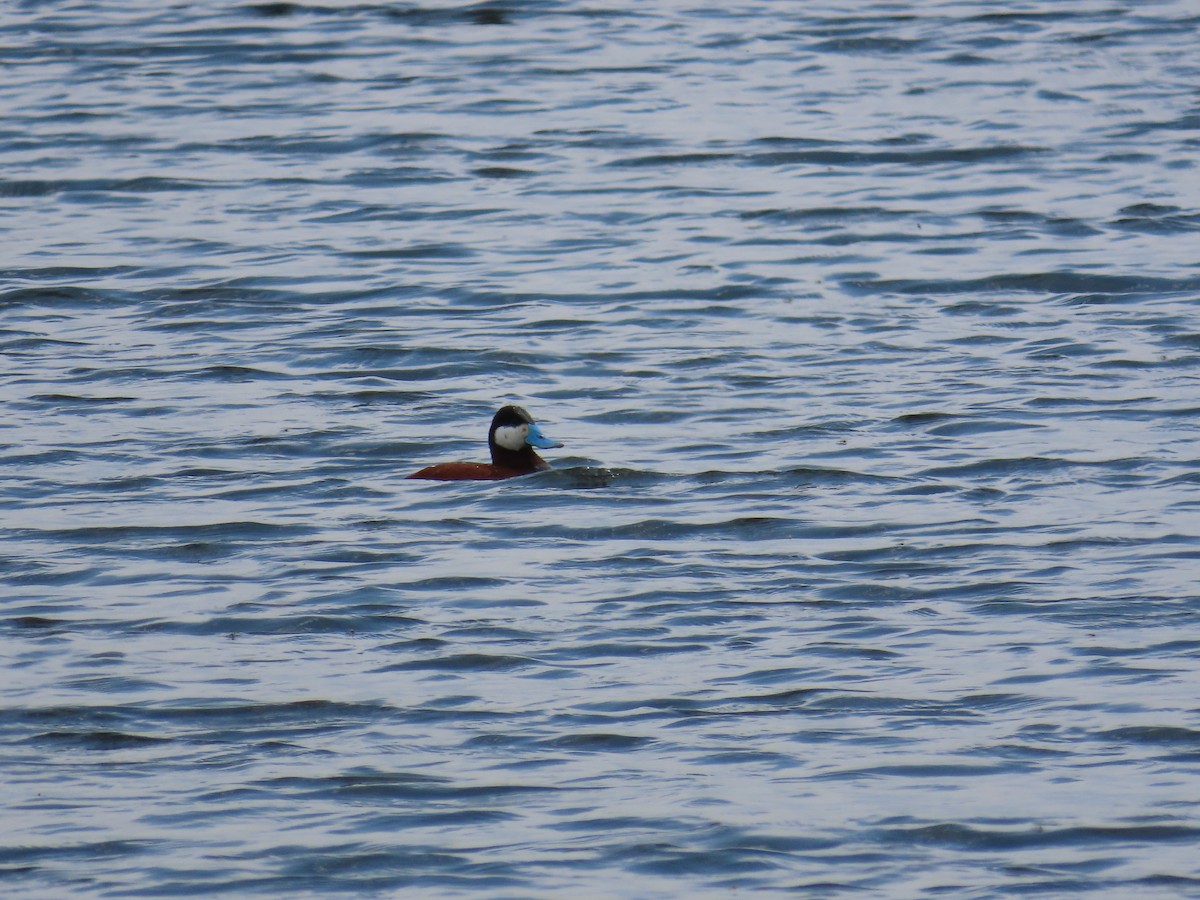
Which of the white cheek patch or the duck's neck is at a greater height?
the white cheek patch

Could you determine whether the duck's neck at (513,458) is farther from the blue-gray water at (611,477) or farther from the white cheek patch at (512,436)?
the blue-gray water at (611,477)

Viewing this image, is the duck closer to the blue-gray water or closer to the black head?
the black head

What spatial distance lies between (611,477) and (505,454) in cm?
56

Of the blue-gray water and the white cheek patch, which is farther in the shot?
the white cheek patch

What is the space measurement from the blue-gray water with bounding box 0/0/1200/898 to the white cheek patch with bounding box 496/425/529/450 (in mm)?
244

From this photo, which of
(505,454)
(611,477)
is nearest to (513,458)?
(505,454)

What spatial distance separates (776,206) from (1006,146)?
2.68m

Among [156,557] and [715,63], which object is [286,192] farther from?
[156,557]

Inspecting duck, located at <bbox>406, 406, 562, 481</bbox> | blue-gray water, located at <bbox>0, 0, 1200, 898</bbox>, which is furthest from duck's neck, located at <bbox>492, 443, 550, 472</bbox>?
blue-gray water, located at <bbox>0, 0, 1200, 898</bbox>

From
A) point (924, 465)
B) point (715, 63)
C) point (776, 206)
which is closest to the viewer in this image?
point (924, 465)

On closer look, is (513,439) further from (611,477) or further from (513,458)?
(611,477)

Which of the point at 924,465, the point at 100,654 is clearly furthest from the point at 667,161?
the point at 100,654

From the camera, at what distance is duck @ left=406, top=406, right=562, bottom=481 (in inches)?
471

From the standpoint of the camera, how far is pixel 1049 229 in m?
17.6
